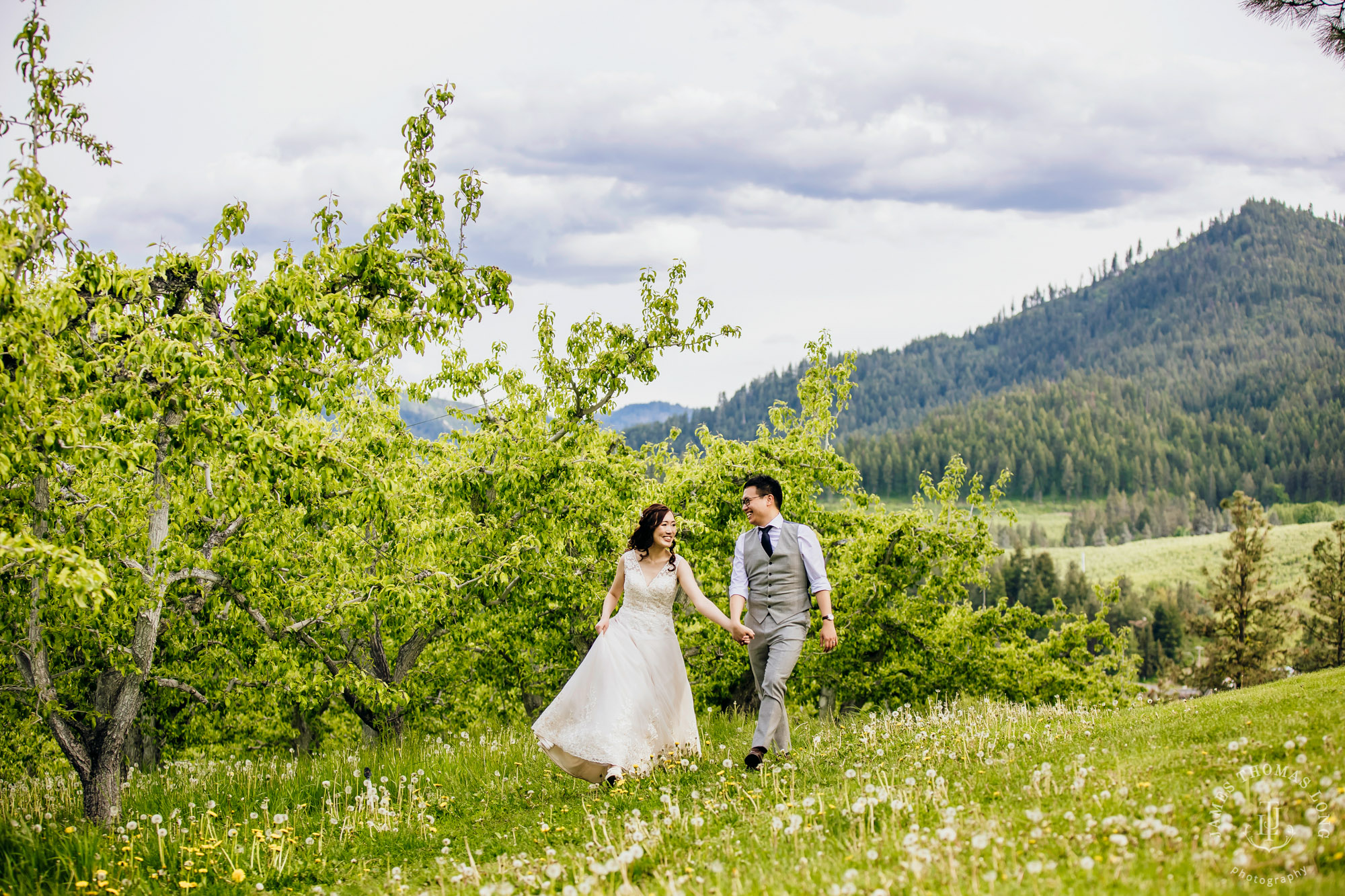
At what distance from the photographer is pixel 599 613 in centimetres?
1609

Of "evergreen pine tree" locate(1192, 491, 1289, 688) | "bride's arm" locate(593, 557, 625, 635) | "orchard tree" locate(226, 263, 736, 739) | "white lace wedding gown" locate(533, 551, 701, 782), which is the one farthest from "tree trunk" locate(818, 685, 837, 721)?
"evergreen pine tree" locate(1192, 491, 1289, 688)

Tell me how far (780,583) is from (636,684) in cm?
189

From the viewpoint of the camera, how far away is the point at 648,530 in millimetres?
9516

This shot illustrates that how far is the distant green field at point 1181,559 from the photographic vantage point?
15162 centimetres

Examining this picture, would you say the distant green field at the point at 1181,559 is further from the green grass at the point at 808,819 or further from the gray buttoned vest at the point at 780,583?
the gray buttoned vest at the point at 780,583

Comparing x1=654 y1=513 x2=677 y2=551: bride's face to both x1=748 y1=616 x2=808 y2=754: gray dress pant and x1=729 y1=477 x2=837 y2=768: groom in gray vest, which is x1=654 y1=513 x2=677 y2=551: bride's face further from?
x1=748 y1=616 x2=808 y2=754: gray dress pant

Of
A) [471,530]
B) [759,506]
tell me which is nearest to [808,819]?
[759,506]

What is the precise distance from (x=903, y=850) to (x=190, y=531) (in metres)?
11.4

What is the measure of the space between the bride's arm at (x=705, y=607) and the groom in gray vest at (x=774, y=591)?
0.40 feet

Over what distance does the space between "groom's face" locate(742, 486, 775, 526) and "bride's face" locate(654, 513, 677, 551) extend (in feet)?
2.92

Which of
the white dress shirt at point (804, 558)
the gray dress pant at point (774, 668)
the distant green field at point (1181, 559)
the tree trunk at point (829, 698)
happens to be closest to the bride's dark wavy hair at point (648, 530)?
the white dress shirt at point (804, 558)

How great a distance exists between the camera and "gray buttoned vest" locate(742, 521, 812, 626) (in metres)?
8.84

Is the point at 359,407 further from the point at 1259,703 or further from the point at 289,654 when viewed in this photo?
the point at 1259,703

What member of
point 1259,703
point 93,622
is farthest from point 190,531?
point 1259,703
